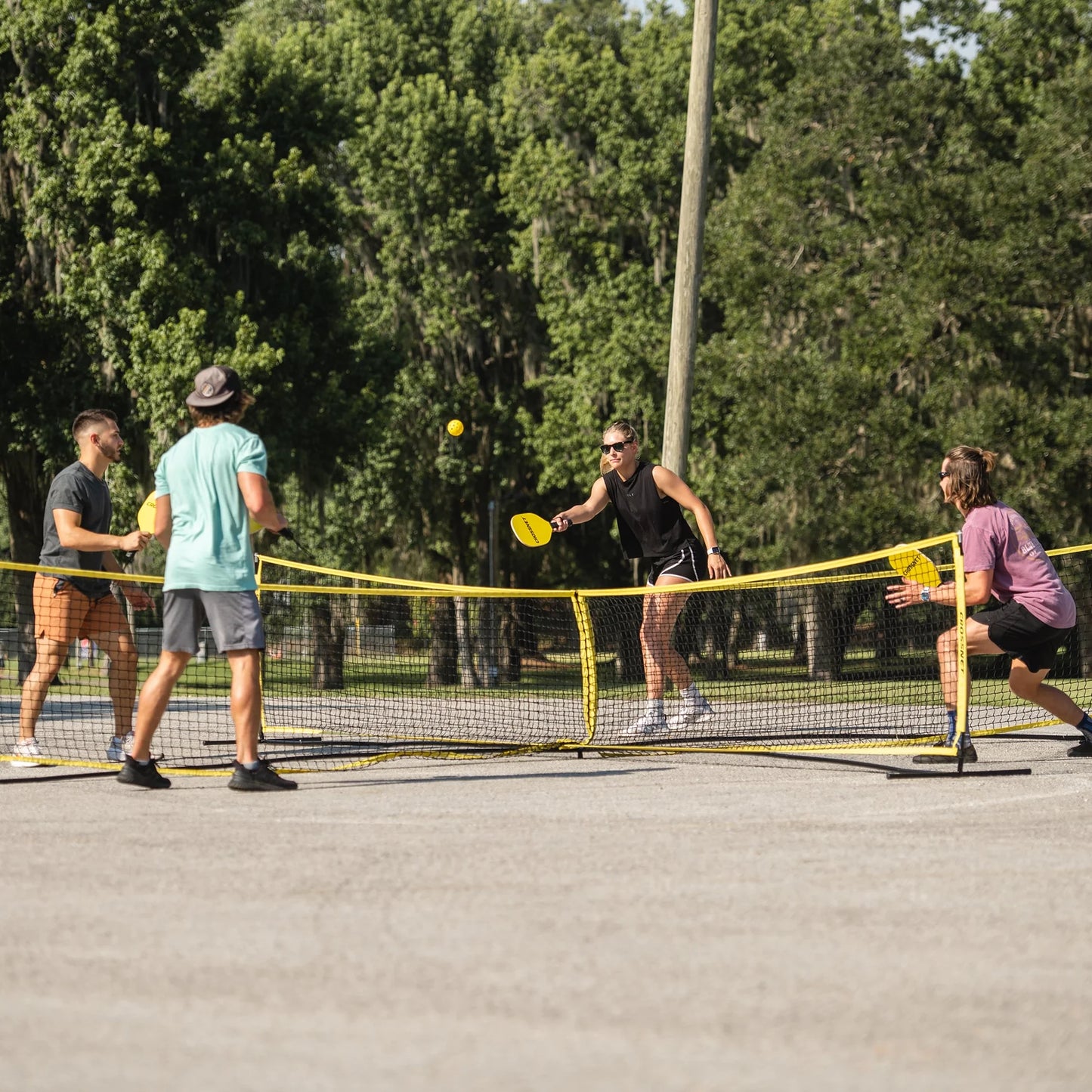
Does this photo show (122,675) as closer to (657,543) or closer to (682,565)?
(657,543)

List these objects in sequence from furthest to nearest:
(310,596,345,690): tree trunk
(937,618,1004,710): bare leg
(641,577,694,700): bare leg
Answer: (310,596,345,690): tree trunk, (641,577,694,700): bare leg, (937,618,1004,710): bare leg

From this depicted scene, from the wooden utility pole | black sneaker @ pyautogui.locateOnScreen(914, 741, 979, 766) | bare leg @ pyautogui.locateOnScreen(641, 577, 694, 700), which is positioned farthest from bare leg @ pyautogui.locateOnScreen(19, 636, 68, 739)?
the wooden utility pole

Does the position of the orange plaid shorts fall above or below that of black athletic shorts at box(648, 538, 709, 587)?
below

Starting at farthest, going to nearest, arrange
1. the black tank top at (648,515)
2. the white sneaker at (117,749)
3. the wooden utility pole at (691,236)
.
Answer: the wooden utility pole at (691,236)
the black tank top at (648,515)
the white sneaker at (117,749)

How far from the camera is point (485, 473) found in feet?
127

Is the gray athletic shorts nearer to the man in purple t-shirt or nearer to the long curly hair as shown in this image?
the man in purple t-shirt

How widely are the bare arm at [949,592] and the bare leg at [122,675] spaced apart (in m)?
4.49

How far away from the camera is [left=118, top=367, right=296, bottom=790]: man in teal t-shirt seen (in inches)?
333

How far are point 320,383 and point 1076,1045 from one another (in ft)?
81.3

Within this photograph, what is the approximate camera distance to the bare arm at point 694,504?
1091 centimetres

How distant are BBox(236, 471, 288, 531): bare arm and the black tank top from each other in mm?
3679

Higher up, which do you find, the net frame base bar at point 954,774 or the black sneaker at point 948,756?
the black sneaker at point 948,756

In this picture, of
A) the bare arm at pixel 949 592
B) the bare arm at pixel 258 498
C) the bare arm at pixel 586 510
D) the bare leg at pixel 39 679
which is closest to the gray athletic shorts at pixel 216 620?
the bare arm at pixel 258 498

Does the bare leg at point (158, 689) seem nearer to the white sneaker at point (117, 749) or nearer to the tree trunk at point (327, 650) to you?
the white sneaker at point (117, 749)
